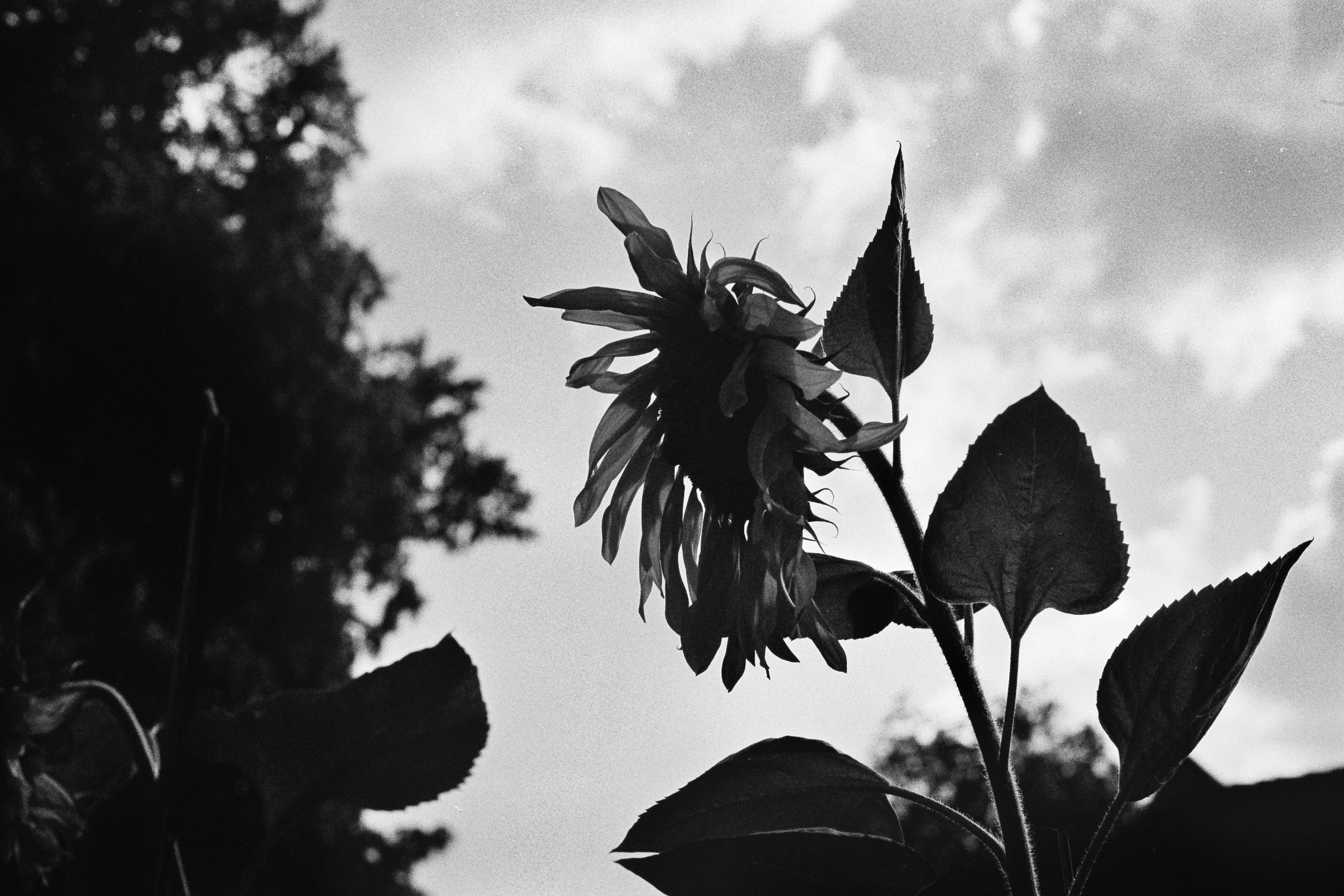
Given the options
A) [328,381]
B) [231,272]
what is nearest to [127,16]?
[231,272]

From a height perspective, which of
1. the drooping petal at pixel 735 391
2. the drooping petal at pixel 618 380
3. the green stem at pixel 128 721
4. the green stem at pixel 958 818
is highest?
the drooping petal at pixel 618 380

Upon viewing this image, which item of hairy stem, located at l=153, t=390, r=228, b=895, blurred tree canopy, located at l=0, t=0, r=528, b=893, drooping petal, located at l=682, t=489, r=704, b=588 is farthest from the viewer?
blurred tree canopy, located at l=0, t=0, r=528, b=893

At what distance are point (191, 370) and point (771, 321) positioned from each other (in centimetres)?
470

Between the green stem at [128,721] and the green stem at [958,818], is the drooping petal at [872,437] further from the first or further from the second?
the green stem at [128,721]

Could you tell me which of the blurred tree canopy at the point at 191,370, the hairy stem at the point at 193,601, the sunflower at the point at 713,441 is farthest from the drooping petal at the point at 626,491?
the blurred tree canopy at the point at 191,370

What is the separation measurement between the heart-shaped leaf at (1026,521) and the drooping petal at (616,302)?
0.09m

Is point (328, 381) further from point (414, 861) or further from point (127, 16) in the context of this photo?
point (414, 861)

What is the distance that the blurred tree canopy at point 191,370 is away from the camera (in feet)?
12.9

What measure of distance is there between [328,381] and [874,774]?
5074 millimetres

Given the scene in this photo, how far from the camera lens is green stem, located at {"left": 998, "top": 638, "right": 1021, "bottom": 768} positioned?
22cm

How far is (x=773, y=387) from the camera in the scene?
23cm

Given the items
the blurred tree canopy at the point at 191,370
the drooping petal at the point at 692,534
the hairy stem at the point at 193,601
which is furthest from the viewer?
the blurred tree canopy at the point at 191,370

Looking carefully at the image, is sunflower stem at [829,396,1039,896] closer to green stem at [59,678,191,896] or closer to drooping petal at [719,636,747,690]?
drooping petal at [719,636,747,690]

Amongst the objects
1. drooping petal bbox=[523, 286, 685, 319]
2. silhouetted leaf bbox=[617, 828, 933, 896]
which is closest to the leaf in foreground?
silhouetted leaf bbox=[617, 828, 933, 896]
